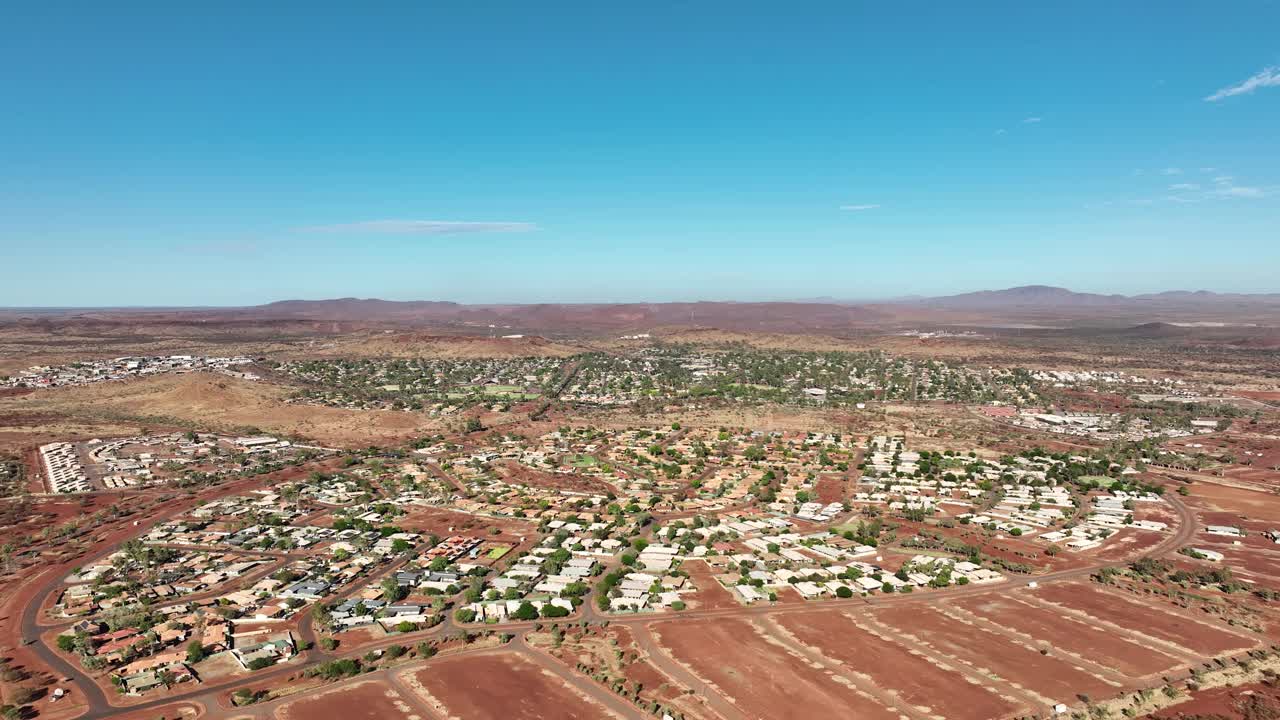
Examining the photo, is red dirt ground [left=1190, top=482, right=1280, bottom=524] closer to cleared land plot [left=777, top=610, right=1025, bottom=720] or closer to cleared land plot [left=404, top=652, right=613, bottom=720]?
cleared land plot [left=777, top=610, right=1025, bottom=720]

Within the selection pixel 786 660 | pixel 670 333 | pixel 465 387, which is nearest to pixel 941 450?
pixel 786 660

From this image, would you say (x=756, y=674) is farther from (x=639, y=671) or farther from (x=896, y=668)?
(x=896, y=668)

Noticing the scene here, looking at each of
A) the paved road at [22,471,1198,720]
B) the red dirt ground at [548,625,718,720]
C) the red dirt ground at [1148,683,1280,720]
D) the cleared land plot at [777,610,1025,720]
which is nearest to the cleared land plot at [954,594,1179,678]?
the paved road at [22,471,1198,720]

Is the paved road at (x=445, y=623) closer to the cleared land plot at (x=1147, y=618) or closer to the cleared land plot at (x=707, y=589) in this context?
the cleared land plot at (x=707, y=589)

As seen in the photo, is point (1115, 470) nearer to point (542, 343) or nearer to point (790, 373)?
point (790, 373)

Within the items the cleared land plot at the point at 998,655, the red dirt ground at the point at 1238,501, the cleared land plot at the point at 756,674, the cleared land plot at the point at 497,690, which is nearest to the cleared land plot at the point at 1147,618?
the cleared land plot at the point at 998,655

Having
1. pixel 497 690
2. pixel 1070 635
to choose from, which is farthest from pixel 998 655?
pixel 497 690
